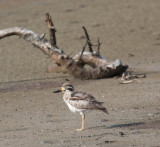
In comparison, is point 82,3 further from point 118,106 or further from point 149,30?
point 118,106

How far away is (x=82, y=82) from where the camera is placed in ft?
40.0

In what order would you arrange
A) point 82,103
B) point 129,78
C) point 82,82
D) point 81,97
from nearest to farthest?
point 82,103, point 81,97, point 129,78, point 82,82

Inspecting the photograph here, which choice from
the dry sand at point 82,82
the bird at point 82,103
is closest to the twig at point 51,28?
the dry sand at point 82,82

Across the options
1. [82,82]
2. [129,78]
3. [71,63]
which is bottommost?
[82,82]

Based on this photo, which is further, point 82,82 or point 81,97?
point 82,82

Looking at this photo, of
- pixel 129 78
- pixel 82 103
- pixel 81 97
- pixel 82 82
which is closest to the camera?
pixel 82 103

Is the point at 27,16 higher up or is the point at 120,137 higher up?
the point at 120,137

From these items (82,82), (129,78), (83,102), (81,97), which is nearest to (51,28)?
(82,82)

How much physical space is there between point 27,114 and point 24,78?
369cm

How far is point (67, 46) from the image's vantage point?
17094 millimetres

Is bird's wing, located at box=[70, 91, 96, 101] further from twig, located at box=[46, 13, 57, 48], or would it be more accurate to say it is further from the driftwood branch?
the driftwood branch

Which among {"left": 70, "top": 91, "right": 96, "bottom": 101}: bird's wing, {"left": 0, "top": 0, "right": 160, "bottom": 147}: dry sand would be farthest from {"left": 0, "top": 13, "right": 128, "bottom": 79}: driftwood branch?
{"left": 70, "top": 91, "right": 96, "bottom": 101}: bird's wing

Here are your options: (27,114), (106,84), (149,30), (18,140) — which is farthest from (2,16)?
(18,140)

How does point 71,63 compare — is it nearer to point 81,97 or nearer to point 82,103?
point 81,97
